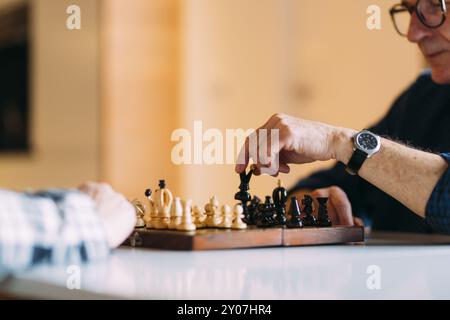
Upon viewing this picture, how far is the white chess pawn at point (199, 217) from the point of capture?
50.4 inches

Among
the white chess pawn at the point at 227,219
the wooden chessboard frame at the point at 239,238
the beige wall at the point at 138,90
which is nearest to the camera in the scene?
the wooden chessboard frame at the point at 239,238

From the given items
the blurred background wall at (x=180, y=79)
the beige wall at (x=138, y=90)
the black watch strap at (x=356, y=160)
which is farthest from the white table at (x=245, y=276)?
the beige wall at (x=138, y=90)

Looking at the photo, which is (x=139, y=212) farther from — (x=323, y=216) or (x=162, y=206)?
(x=323, y=216)

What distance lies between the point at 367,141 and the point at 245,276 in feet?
1.93

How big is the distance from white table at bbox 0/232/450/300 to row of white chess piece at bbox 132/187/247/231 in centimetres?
8

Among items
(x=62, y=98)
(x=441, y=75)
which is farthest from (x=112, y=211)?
(x=62, y=98)

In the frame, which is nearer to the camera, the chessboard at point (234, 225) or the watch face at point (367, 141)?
the chessboard at point (234, 225)

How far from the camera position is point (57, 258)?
94 centimetres

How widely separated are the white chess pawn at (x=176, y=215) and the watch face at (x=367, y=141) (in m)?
0.39

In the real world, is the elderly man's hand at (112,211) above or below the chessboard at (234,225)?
above

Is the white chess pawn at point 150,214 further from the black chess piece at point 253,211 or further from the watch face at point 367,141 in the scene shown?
the watch face at point 367,141

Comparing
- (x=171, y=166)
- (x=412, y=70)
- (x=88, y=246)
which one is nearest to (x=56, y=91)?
(x=171, y=166)

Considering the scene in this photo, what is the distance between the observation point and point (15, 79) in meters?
5.69

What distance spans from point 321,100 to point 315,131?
2.44 m
